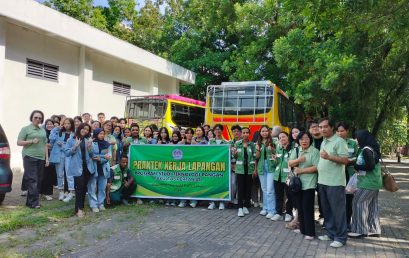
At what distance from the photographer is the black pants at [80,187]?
732 centimetres

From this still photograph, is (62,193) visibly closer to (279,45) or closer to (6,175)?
(6,175)

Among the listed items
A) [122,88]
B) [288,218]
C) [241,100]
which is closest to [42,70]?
[122,88]

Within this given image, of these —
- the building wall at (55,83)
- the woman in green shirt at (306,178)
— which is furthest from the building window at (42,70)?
the woman in green shirt at (306,178)

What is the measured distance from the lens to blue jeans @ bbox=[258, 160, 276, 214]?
7613 millimetres

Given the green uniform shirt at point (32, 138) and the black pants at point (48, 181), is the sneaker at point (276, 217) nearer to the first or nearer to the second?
the green uniform shirt at point (32, 138)

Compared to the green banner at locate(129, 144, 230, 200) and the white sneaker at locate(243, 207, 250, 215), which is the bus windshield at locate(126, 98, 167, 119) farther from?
→ the white sneaker at locate(243, 207, 250, 215)

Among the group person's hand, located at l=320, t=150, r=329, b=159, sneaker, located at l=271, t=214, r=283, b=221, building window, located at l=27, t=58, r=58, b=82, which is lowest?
sneaker, located at l=271, t=214, r=283, b=221

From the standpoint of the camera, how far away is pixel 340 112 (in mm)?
18047

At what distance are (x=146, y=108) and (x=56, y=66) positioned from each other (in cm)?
401

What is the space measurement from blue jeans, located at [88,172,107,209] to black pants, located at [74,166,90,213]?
219 mm

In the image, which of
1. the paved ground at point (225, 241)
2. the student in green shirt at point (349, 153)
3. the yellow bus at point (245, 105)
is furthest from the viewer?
the yellow bus at point (245, 105)

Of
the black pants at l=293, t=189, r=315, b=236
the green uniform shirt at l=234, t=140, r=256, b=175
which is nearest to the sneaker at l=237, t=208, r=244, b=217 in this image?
the green uniform shirt at l=234, t=140, r=256, b=175

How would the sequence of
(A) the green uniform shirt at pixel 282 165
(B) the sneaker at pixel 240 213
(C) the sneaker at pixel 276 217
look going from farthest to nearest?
(B) the sneaker at pixel 240 213
(C) the sneaker at pixel 276 217
(A) the green uniform shirt at pixel 282 165

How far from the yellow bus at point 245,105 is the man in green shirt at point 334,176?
8.65 metres
